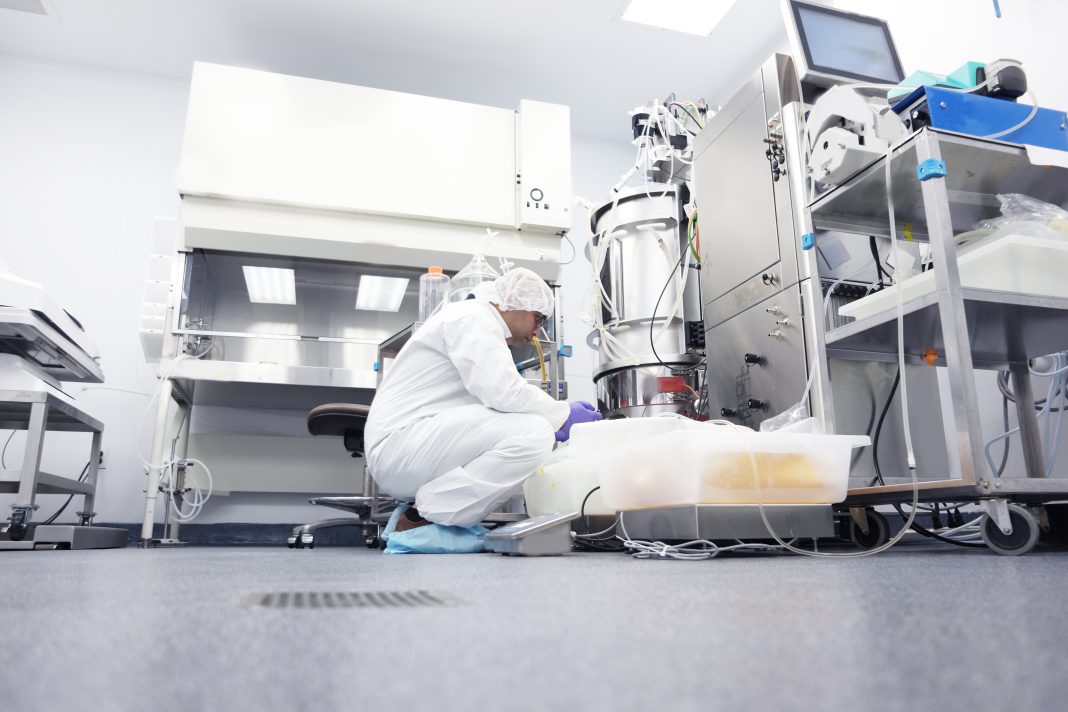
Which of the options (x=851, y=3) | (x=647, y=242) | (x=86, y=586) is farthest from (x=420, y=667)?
(x=851, y=3)

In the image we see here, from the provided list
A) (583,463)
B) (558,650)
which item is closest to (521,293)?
(583,463)

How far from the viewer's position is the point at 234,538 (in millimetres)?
3281

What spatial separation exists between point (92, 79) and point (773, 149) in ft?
11.4

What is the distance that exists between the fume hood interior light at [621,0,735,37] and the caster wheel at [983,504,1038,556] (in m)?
2.75

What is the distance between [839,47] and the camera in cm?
208

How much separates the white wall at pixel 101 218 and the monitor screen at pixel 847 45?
2.88 metres

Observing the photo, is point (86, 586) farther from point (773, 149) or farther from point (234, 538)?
point (234, 538)

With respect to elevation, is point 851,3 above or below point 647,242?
above

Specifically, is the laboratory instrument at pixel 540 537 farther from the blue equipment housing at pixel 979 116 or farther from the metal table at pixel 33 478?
the metal table at pixel 33 478

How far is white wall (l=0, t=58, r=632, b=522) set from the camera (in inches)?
129

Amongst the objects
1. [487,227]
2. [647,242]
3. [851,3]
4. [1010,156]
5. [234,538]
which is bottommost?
[234,538]

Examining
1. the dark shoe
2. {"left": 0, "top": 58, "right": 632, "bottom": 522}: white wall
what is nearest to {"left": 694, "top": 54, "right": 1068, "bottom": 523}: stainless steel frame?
the dark shoe

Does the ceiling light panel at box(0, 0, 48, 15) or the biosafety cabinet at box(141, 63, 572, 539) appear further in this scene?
the ceiling light panel at box(0, 0, 48, 15)

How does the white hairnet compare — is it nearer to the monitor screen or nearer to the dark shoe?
the dark shoe
